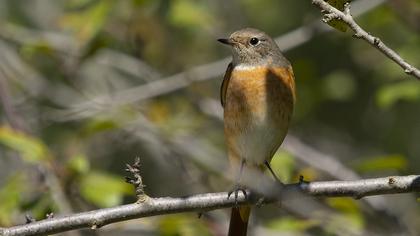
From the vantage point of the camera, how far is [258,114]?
538 cm

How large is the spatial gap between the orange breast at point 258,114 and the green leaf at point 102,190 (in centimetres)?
78

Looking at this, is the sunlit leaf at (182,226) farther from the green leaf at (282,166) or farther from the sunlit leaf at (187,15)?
the sunlit leaf at (187,15)

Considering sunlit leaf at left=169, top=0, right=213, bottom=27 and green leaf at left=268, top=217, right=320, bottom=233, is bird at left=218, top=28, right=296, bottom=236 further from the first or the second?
sunlit leaf at left=169, top=0, right=213, bottom=27

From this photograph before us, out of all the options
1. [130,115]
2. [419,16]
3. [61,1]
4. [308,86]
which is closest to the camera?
[130,115]

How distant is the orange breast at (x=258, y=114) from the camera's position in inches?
211

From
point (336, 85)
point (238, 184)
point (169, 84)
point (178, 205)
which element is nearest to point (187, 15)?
point (169, 84)

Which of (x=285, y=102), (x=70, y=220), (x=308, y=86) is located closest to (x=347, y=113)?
(x=308, y=86)

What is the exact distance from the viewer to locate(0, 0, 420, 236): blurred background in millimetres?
5832

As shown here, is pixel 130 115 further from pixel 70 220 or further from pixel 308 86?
pixel 70 220

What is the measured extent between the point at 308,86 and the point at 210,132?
1175mm

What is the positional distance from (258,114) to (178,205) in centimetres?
160

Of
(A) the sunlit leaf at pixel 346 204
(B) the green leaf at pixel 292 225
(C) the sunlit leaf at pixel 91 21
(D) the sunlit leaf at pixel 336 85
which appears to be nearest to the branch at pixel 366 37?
(B) the green leaf at pixel 292 225

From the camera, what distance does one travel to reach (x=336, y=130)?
9.10 m

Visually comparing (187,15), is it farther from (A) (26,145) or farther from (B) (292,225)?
(B) (292,225)
